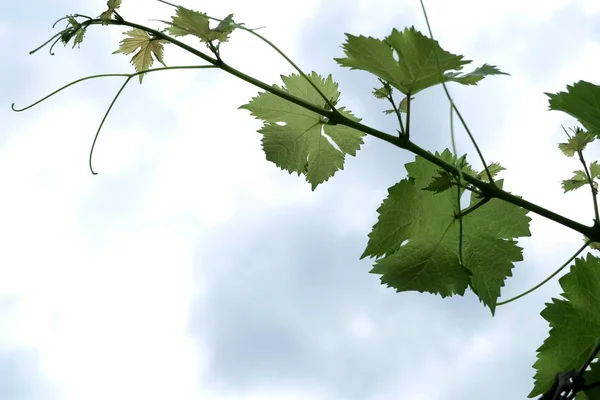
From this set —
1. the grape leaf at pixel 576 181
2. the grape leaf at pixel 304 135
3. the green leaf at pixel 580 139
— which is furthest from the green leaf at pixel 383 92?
the grape leaf at pixel 576 181

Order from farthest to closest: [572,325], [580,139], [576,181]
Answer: [576,181], [580,139], [572,325]

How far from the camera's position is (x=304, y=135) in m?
1.15

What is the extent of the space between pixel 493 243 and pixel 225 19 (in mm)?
515

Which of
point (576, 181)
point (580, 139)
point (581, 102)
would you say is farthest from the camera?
point (576, 181)

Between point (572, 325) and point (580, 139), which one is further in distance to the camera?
point (580, 139)

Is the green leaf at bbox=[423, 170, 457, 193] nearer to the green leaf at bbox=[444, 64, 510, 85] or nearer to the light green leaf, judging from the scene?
the green leaf at bbox=[444, 64, 510, 85]

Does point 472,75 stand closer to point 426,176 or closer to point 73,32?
point 426,176

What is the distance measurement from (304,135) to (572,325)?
51 cm

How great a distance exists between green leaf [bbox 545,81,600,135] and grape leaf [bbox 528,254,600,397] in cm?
21

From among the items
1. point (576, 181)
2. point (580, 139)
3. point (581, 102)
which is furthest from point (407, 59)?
point (576, 181)

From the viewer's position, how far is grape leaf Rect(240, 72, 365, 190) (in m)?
1.13

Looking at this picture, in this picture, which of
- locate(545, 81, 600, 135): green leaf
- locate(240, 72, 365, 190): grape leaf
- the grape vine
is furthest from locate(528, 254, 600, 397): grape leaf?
locate(240, 72, 365, 190): grape leaf

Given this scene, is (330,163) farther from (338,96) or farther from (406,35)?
(406,35)

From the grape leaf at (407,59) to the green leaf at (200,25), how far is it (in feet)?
0.51
